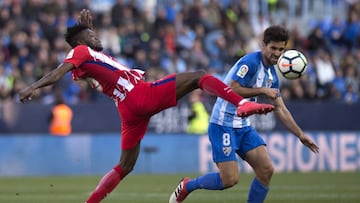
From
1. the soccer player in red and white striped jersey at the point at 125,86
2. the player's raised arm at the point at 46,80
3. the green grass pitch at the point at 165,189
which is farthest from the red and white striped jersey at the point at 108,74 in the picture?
the green grass pitch at the point at 165,189

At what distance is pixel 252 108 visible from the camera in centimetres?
942

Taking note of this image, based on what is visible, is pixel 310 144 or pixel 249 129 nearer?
pixel 310 144

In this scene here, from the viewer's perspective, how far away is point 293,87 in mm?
23875

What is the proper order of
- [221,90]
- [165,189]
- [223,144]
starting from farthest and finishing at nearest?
[165,189] → [223,144] → [221,90]

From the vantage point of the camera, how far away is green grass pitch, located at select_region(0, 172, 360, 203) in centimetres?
1373

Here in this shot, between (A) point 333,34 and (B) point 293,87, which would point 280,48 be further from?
(A) point 333,34

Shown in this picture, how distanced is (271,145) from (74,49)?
11911mm

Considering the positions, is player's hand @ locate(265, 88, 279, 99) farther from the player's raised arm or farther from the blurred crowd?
the blurred crowd

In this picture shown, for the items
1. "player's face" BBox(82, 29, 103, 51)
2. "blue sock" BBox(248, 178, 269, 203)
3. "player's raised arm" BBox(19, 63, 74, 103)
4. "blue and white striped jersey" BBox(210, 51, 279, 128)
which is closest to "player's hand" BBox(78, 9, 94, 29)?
"player's face" BBox(82, 29, 103, 51)

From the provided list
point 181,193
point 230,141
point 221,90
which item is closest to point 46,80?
point 221,90

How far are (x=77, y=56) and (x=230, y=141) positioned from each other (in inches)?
78.8

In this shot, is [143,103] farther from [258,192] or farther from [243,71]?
[258,192]

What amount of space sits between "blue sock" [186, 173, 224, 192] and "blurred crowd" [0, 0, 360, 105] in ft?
36.4

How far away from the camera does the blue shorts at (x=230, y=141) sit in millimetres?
10789
